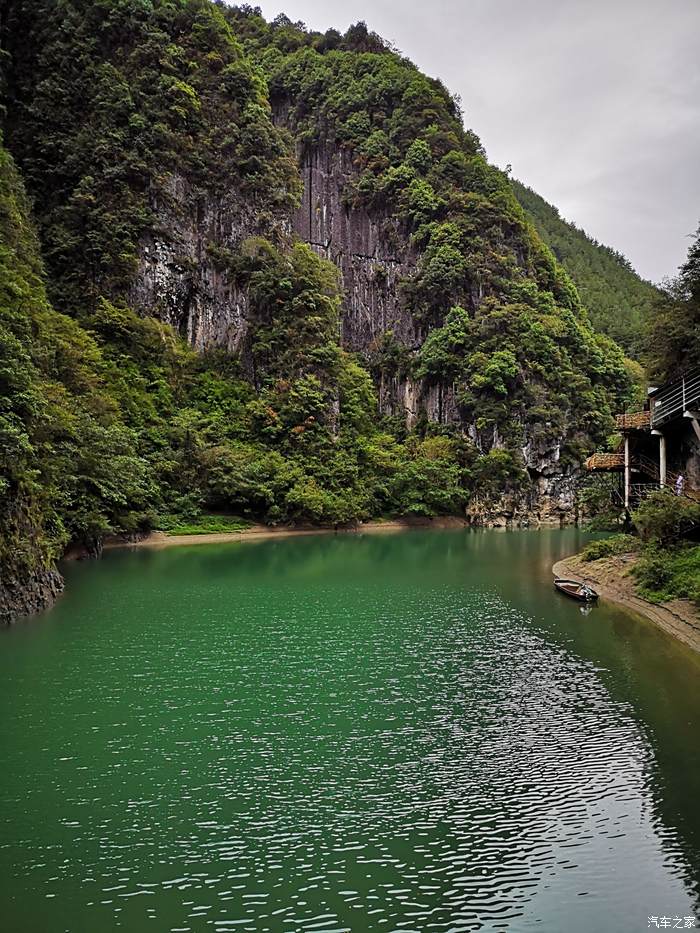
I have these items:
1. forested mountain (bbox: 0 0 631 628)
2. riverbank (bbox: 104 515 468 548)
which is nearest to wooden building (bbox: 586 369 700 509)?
riverbank (bbox: 104 515 468 548)

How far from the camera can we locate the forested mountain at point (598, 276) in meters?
104

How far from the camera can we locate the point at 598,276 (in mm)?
130500

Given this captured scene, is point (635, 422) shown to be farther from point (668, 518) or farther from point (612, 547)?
point (668, 518)

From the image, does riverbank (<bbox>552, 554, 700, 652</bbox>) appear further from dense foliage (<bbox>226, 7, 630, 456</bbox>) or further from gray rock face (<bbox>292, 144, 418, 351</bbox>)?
gray rock face (<bbox>292, 144, 418, 351</bbox>)

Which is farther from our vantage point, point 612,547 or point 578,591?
point 612,547

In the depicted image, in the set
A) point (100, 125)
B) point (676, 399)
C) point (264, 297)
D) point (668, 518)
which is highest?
point (100, 125)

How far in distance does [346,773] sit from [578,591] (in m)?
17.3

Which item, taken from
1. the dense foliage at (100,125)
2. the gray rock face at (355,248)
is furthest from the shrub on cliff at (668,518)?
the gray rock face at (355,248)

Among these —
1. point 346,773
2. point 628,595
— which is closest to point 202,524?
point 628,595

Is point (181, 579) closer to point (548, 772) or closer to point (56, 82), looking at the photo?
point (548, 772)

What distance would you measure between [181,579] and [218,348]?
129 ft

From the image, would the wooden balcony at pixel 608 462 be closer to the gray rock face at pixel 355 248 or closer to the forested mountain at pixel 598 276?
the gray rock face at pixel 355 248

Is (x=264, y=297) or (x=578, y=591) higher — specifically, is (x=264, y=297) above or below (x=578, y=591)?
above

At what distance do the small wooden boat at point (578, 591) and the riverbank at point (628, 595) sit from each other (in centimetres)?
96
